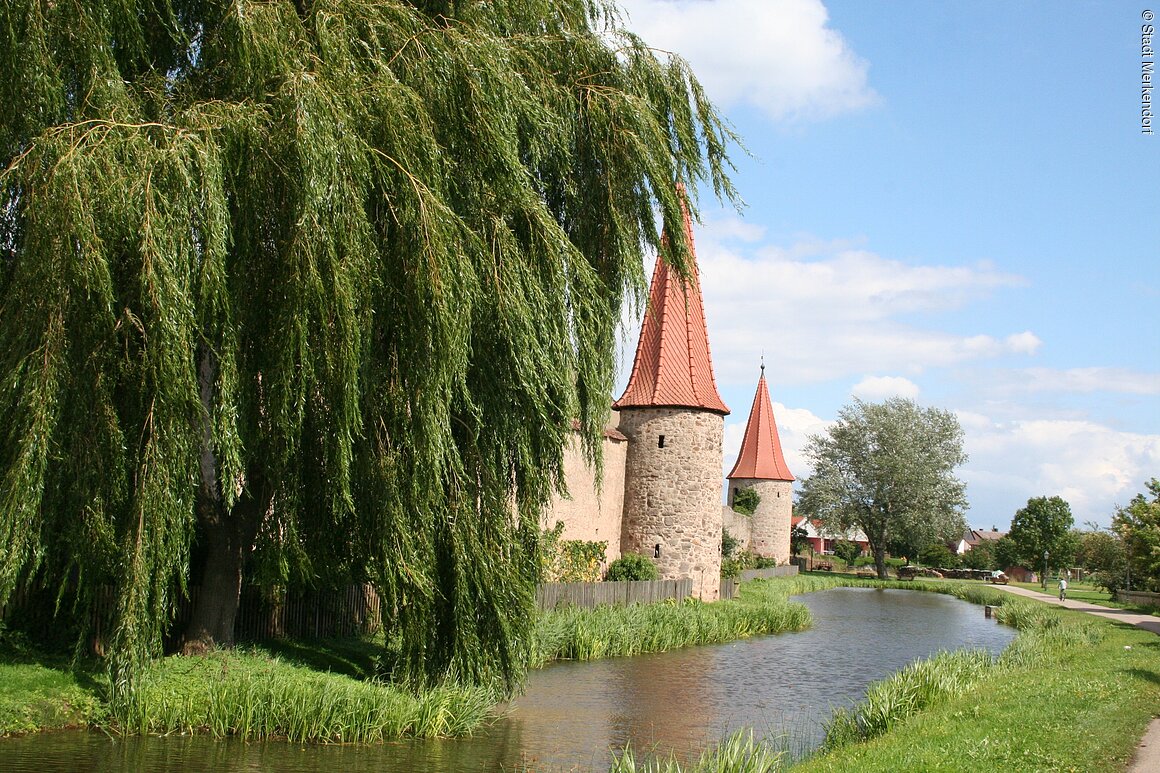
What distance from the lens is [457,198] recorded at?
976 cm

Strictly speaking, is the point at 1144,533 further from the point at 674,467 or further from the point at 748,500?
the point at 748,500

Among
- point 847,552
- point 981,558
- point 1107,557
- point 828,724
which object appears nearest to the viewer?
point 828,724

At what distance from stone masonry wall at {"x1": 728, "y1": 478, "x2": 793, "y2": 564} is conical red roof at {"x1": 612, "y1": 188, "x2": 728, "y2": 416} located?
22193 mm

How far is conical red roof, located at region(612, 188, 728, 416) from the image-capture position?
80.9 feet

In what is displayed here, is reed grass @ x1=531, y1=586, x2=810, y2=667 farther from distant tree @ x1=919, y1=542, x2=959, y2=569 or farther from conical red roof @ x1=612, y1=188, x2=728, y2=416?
distant tree @ x1=919, y1=542, x2=959, y2=569

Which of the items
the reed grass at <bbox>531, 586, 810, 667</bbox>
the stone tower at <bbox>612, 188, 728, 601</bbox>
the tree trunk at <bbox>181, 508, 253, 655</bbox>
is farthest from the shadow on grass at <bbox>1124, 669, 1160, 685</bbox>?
the stone tower at <bbox>612, 188, 728, 601</bbox>

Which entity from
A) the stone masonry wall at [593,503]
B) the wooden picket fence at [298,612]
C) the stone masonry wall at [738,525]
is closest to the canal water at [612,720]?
the wooden picket fence at [298,612]

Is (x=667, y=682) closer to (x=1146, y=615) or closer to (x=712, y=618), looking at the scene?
(x=712, y=618)

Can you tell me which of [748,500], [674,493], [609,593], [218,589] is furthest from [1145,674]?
[748,500]

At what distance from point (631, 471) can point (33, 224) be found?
1811 cm

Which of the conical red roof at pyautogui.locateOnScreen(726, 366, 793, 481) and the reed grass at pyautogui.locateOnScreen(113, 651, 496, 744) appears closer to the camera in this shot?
the reed grass at pyautogui.locateOnScreen(113, 651, 496, 744)

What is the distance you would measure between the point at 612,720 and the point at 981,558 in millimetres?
64750

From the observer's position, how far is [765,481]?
48.0 meters

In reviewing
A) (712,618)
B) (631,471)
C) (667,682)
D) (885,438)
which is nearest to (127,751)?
(667,682)
